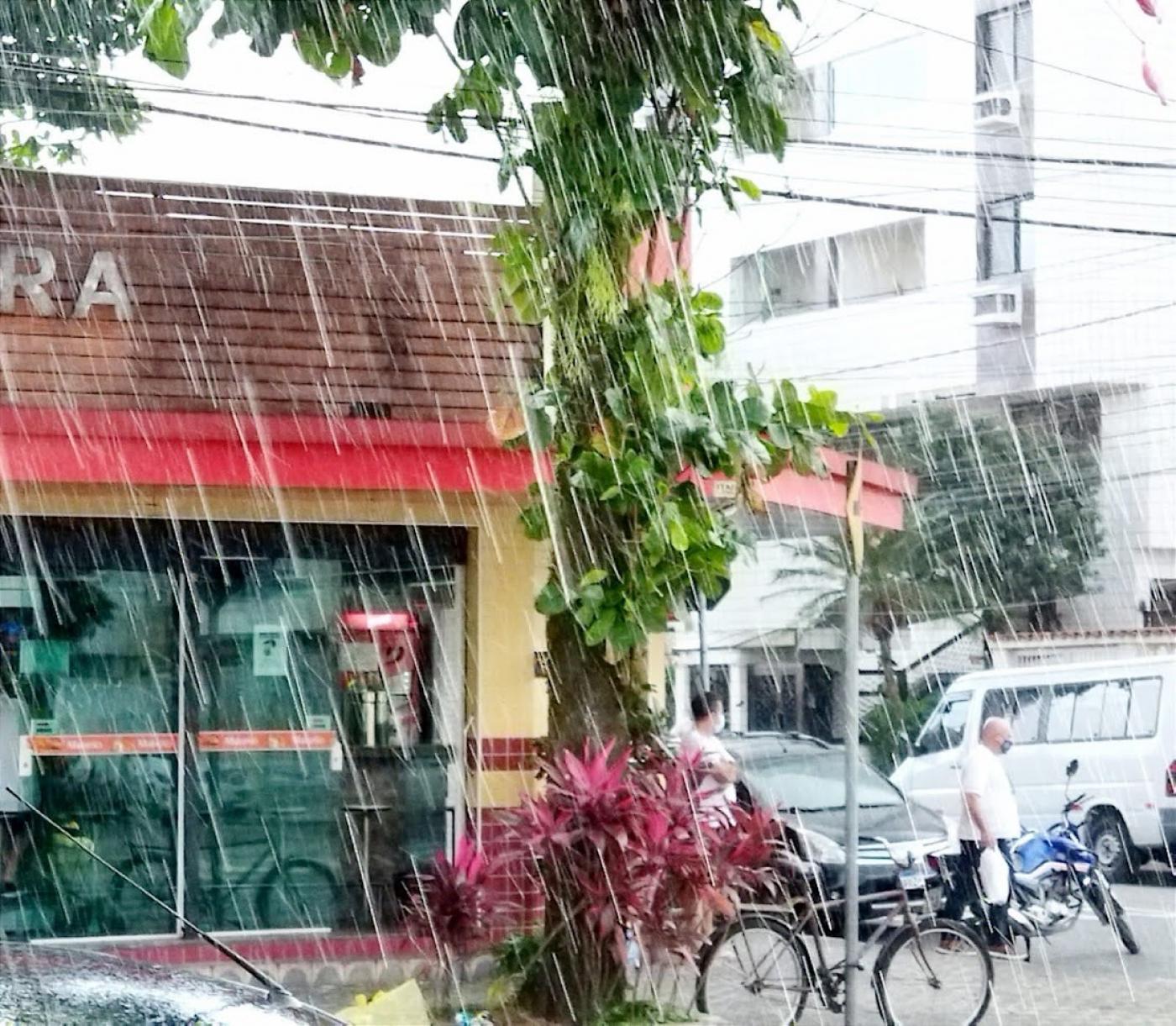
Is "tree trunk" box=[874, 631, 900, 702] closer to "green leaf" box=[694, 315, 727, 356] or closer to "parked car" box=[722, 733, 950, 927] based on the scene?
"parked car" box=[722, 733, 950, 927]

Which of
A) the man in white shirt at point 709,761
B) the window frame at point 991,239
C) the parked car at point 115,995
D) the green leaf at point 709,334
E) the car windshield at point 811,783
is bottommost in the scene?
the car windshield at point 811,783

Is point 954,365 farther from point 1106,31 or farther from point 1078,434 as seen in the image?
point 1106,31

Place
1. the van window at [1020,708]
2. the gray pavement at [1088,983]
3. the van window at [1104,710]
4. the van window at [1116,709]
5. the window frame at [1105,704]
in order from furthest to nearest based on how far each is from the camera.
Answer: the van window at [1020,708] → the van window at [1116,709] → the van window at [1104,710] → the window frame at [1105,704] → the gray pavement at [1088,983]

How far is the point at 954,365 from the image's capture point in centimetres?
3145

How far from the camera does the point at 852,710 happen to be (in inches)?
288

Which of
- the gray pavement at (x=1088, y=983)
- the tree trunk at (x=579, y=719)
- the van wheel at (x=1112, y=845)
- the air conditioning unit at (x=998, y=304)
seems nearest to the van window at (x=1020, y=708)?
the van wheel at (x=1112, y=845)

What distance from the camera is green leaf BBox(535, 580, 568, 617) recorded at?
305 inches

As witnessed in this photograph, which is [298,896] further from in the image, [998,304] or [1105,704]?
[998,304]

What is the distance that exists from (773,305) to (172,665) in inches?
1049

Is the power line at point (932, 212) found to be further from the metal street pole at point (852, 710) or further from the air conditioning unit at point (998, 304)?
the metal street pole at point (852, 710)

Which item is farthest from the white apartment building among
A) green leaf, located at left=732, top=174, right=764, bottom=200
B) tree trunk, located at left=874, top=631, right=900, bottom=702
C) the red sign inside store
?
green leaf, located at left=732, top=174, right=764, bottom=200

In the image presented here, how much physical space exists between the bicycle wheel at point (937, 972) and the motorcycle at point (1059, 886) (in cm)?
324

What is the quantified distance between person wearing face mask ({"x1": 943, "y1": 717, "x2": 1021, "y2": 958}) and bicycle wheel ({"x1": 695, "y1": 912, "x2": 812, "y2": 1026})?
2448 millimetres

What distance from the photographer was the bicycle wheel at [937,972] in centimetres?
859
